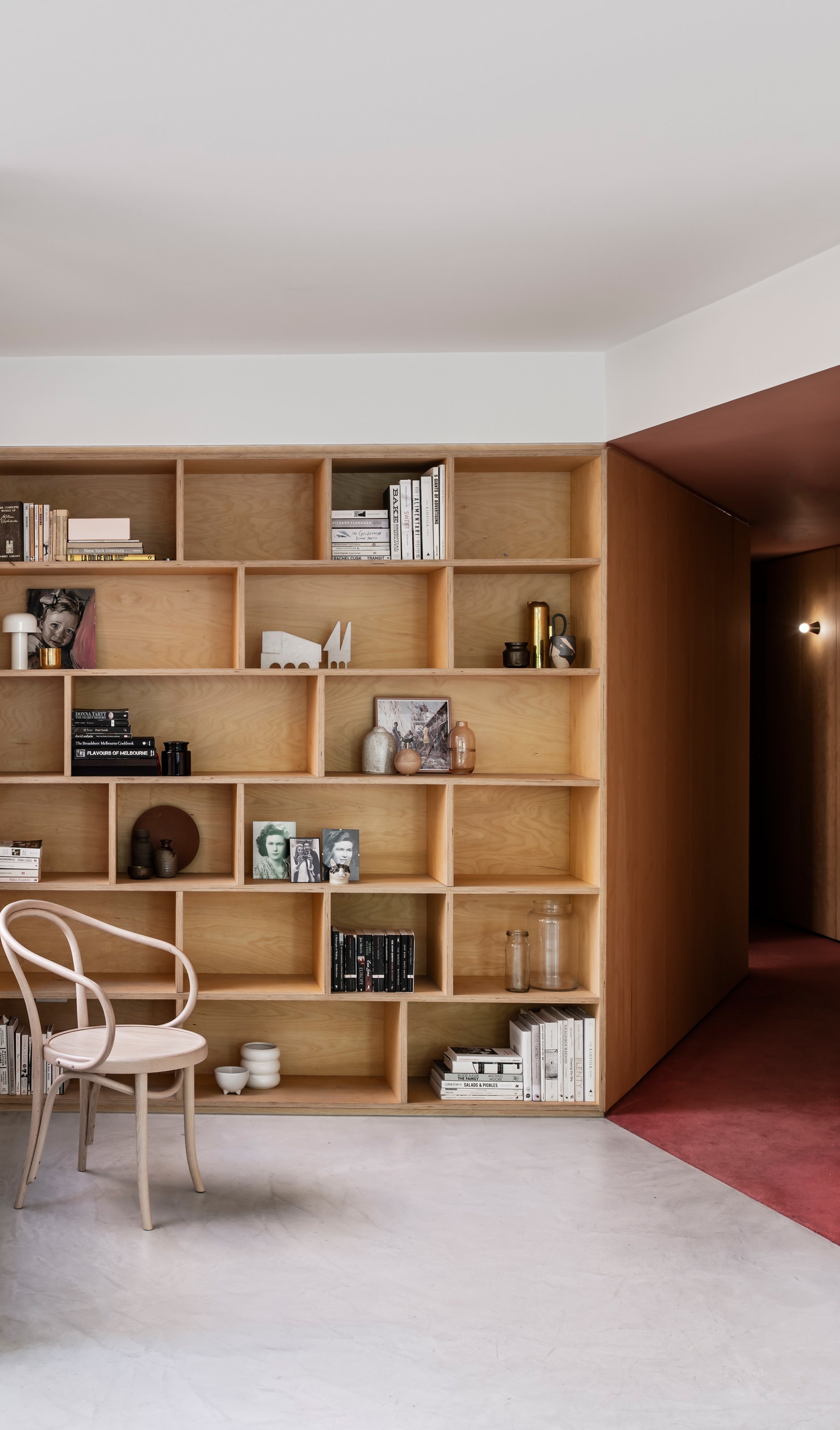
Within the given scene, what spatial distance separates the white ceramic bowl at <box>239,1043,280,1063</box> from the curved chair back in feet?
2.31

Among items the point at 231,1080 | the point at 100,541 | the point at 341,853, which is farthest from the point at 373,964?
the point at 100,541

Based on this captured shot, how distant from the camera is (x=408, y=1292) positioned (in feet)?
9.78

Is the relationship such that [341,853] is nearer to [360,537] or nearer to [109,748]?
[109,748]

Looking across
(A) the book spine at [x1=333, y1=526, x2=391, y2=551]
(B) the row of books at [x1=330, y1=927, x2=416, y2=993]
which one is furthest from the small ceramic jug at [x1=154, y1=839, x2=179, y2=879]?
(A) the book spine at [x1=333, y1=526, x2=391, y2=551]

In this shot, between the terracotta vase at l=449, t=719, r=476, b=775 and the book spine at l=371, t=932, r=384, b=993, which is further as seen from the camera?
the terracotta vase at l=449, t=719, r=476, b=775

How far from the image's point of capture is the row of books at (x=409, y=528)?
440cm

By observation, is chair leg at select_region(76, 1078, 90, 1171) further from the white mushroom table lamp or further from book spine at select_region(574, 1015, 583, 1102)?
book spine at select_region(574, 1015, 583, 1102)

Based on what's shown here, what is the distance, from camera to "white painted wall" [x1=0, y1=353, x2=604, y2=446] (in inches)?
173

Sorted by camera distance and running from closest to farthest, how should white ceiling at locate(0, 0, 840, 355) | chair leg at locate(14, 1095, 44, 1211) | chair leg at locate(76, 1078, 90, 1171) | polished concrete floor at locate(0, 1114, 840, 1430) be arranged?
Result: 1. white ceiling at locate(0, 0, 840, 355)
2. polished concrete floor at locate(0, 1114, 840, 1430)
3. chair leg at locate(14, 1095, 44, 1211)
4. chair leg at locate(76, 1078, 90, 1171)

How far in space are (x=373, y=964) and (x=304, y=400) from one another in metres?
2.21

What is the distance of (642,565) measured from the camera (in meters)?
4.68

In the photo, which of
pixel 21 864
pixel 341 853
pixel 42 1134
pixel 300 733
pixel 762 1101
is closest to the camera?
pixel 42 1134

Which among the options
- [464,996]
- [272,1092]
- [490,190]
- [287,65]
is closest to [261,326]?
[490,190]

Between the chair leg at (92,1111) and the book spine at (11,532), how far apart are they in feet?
6.63
